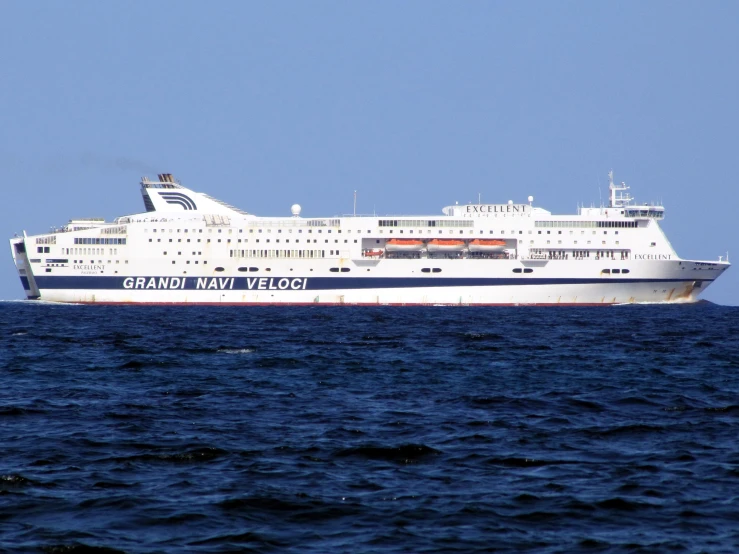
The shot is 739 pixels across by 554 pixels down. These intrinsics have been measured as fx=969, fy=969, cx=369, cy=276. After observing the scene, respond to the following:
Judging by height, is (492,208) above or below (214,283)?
above

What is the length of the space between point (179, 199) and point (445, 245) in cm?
2381

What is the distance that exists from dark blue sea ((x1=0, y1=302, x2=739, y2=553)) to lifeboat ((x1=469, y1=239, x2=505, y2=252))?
40671 millimetres

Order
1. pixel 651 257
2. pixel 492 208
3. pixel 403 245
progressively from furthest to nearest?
pixel 492 208 → pixel 403 245 → pixel 651 257

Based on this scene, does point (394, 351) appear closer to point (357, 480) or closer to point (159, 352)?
point (159, 352)

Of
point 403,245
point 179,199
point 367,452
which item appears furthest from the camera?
point 179,199

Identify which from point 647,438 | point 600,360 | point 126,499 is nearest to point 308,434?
point 126,499

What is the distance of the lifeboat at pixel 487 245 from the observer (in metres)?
72.7

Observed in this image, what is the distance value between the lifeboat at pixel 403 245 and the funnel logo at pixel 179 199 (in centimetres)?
1817

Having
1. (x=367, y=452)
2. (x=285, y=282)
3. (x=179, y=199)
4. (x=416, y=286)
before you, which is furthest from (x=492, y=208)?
(x=367, y=452)

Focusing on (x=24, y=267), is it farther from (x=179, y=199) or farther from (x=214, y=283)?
(x=214, y=283)

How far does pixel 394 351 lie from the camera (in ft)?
110

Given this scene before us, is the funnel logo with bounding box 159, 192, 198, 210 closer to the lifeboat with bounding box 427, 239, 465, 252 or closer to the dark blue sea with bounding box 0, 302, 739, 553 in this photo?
the lifeboat with bounding box 427, 239, 465, 252

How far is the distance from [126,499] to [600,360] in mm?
20902

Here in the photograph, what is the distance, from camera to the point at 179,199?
8150 centimetres
